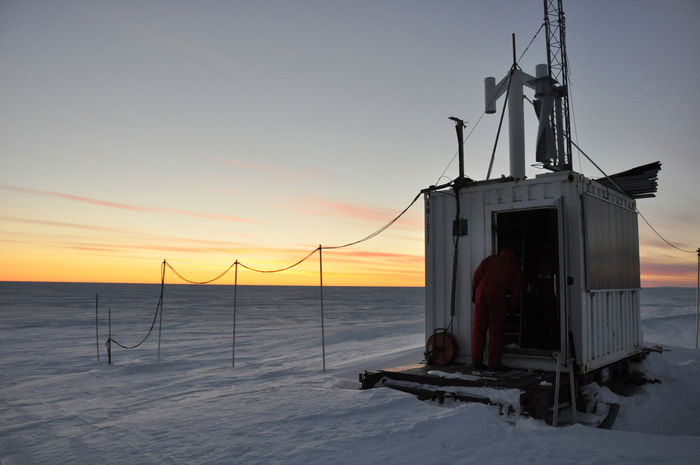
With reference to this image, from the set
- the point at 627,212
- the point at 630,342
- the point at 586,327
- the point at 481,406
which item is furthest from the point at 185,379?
the point at 627,212

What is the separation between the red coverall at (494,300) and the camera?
708cm

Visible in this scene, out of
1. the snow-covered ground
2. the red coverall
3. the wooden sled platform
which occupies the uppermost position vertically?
the red coverall

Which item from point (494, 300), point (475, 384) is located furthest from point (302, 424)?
point (494, 300)

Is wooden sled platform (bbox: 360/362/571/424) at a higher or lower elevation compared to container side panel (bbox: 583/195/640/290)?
lower

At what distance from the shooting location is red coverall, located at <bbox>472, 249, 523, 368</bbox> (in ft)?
23.2

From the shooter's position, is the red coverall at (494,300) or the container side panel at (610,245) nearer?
the red coverall at (494,300)

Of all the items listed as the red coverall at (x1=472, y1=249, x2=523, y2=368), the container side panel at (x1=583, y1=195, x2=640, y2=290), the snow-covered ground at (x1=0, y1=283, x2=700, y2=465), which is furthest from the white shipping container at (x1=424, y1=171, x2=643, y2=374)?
the snow-covered ground at (x1=0, y1=283, x2=700, y2=465)

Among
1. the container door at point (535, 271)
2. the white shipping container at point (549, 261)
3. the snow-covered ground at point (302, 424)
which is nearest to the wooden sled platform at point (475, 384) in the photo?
the snow-covered ground at point (302, 424)

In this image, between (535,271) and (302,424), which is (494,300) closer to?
(535,271)

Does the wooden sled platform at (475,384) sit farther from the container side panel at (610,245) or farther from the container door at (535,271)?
the container door at (535,271)

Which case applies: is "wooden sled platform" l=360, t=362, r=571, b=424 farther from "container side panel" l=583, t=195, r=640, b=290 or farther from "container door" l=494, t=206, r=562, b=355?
"container door" l=494, t=206, r=562, b=355

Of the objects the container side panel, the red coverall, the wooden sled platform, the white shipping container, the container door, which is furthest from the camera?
the container door

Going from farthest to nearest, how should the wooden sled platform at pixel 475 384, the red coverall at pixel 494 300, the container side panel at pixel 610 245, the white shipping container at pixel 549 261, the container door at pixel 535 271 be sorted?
the container door at pixel 535 271
the container side panel at pixel 610 245
the white shipping container at pixel 549 261
the red coverall at pixel 494 300
the wooden sled platform at pixel 475 384

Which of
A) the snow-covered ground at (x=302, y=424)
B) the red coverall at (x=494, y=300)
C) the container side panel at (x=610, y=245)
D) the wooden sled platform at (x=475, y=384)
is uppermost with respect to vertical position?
the container side panel at (x=610, y=245)
